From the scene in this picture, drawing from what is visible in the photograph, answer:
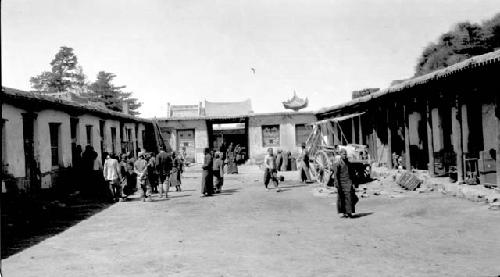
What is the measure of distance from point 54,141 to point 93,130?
12.3 feet

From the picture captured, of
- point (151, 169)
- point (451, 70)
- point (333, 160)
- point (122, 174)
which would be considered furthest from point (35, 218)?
point (451, 70)

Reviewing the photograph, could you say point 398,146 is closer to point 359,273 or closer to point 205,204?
point 205,204

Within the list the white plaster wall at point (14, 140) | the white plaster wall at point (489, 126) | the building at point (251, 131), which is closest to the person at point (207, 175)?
the white plaster wall at point (14, 140)

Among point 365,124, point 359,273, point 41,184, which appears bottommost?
point 359,273

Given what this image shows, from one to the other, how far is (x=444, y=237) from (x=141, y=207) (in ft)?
26.9

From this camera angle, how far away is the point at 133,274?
6.14 m

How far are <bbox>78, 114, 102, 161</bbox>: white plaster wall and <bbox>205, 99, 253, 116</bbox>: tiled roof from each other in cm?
1975

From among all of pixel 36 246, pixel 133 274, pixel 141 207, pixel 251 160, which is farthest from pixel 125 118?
pixel 133 274

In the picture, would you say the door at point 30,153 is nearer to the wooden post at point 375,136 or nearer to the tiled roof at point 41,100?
the tiled roof at point 41,100

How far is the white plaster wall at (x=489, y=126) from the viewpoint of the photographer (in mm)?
13562

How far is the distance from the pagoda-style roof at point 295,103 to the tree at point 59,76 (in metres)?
27.3

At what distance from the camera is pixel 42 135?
47.2 ft

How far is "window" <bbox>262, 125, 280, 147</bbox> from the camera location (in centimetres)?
3219

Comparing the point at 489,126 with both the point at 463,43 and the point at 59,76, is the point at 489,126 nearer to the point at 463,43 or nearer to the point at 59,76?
the point at 463,43
